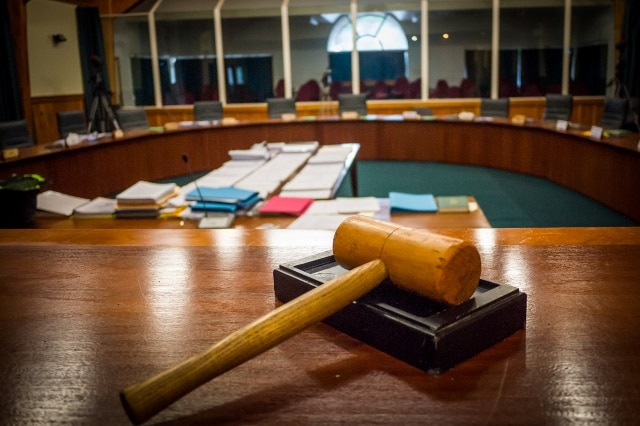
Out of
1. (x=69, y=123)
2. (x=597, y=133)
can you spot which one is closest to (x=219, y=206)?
(x=597, y=133)

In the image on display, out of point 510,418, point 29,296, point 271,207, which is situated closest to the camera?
point 510,418

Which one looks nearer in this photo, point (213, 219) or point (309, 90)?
point (213, 219)

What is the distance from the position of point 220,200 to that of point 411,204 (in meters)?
0.93

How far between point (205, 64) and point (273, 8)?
1636mm

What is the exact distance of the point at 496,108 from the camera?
7660mm

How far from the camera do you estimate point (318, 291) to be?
1.91ft

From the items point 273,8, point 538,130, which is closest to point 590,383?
point 538,130

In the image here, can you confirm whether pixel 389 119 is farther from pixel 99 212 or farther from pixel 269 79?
pixel 99 212

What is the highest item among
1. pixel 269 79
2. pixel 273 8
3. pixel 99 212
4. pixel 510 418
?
pixel 273 8

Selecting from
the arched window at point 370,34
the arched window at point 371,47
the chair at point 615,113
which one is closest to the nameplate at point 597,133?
the chair at point 615,113

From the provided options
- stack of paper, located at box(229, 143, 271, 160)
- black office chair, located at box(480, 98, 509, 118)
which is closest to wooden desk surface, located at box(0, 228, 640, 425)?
stack of paper, located at box(229, 143, 271, 160)

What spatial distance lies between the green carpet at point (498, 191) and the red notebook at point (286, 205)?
2.18m

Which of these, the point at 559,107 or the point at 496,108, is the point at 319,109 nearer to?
the point at 496,108

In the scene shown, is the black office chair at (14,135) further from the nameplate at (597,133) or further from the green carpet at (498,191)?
the nameplate at (597,133)
